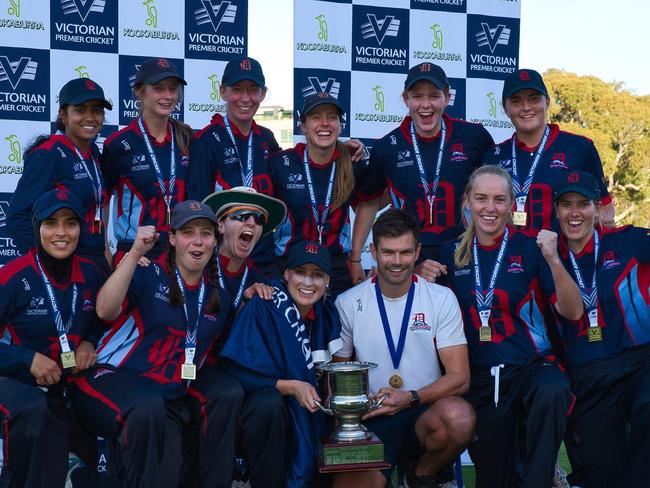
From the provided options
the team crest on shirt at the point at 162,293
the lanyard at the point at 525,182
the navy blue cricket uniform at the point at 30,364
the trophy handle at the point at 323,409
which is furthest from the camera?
the lanyard at the point at 525,182

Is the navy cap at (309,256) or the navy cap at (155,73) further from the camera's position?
the navy cap at (155,73)

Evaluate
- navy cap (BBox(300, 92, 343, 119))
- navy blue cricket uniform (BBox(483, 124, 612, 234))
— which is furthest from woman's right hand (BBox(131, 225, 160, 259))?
navy blue cricket uniform (BBox(483, 124, 612, 234))

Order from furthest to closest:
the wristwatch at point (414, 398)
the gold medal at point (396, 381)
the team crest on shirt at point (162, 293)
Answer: the gold medal at point (396, 381) < the wristwatch at point (414, 398) < the team crest on shirt at point (162, 293)

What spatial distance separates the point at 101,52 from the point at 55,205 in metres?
2.26

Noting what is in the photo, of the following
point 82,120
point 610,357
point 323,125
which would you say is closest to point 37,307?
point 82,120

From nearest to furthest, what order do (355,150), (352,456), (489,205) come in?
(352,456)
(489,205)
(355,150)

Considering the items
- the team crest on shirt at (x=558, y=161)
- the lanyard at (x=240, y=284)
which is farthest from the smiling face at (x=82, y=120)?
the team crest on shirt at (x=558, y=161)

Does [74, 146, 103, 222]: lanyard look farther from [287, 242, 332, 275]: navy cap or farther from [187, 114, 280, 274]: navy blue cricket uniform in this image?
[287, 242, 332, 275]: navy cap

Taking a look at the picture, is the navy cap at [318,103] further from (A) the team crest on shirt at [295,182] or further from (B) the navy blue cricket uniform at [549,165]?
(B) the navy blue cricket uniform at [549,165]

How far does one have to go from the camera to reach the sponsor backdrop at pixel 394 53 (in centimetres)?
603

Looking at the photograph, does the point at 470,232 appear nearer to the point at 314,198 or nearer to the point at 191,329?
the point at 314,198

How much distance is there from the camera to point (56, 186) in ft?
14.2

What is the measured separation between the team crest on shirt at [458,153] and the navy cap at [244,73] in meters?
1.23

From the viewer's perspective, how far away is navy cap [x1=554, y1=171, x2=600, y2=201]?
4.11 meters
